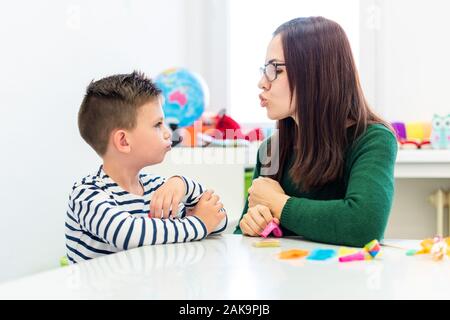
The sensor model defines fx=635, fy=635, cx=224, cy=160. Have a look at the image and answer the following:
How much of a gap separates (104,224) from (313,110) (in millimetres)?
455

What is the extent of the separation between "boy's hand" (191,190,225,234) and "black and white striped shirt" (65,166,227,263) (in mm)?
21

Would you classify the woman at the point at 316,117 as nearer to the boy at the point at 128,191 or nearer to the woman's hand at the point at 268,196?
the woman's hand at the point at 268,196

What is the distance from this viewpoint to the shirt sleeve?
0.98 m

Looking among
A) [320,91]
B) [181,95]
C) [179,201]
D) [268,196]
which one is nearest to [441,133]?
[181,95]

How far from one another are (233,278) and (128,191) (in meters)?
0.51

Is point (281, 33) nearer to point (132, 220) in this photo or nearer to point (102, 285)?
point (132, 220)

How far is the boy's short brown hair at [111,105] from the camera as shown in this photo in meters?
1.22

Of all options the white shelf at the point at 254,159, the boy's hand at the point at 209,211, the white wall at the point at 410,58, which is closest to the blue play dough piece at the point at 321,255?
the boy's hand at the point at 209,211

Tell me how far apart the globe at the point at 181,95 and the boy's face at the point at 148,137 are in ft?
3.61

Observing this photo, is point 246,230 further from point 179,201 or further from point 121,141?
point 121,141

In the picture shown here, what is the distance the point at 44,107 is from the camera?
1.95m

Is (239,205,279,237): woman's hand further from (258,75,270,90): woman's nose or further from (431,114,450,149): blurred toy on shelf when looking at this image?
(431,114,450,149): blurred toy on shelf

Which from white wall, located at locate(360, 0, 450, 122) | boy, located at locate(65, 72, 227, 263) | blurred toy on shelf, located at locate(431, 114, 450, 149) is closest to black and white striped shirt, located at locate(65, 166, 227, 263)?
boy, located at locate(65, 72, 227, 263)

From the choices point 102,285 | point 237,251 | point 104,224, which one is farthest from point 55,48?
point 102,285
